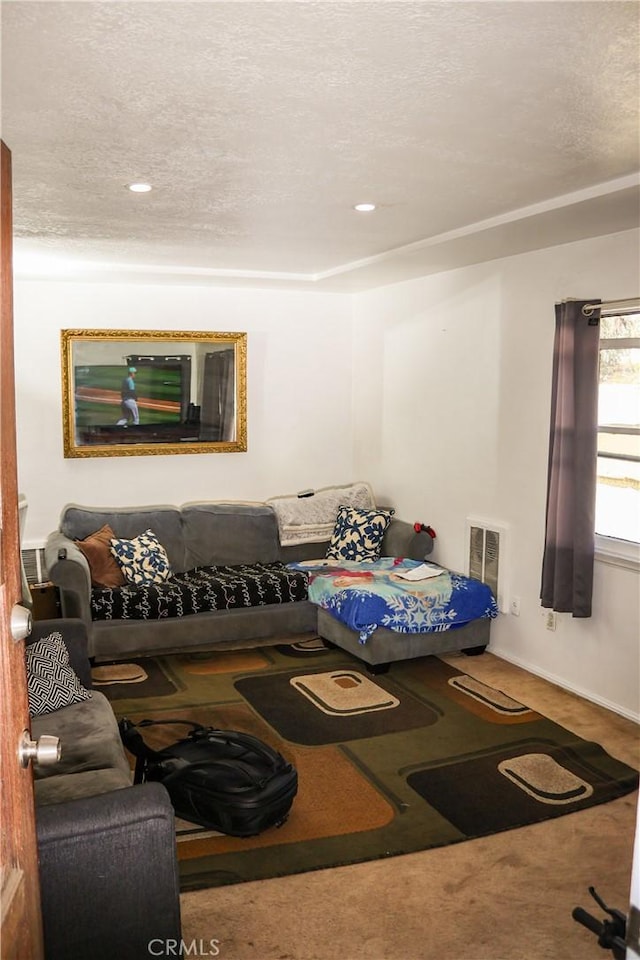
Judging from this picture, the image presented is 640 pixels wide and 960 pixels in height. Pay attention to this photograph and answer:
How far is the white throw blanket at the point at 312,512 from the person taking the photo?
612cm

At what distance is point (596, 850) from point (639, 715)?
4.13ft

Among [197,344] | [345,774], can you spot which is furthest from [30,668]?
[197,344]

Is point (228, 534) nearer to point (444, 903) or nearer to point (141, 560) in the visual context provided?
point (141, 560)

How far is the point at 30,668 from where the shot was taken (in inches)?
129

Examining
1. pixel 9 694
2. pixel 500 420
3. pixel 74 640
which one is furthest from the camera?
pixel 500 420

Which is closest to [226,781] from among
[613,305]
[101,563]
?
[101,563]

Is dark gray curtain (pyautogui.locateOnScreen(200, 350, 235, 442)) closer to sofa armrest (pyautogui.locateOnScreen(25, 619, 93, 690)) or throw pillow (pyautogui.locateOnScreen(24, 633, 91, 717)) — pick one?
sofa armrest (pyautogui.locateOnScreen(25, 619, 93, 690))

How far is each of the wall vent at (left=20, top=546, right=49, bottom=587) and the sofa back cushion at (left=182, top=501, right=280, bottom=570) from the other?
1.04 metres

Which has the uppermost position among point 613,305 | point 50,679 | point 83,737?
point 613,305

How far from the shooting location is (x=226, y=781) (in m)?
3.15

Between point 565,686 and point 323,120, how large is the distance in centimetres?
332

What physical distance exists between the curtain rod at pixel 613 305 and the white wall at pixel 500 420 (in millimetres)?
100

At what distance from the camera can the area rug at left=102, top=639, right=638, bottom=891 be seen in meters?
3.12

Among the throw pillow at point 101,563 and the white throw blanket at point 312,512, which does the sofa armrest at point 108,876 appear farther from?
the white throw blanket at point 312,512
